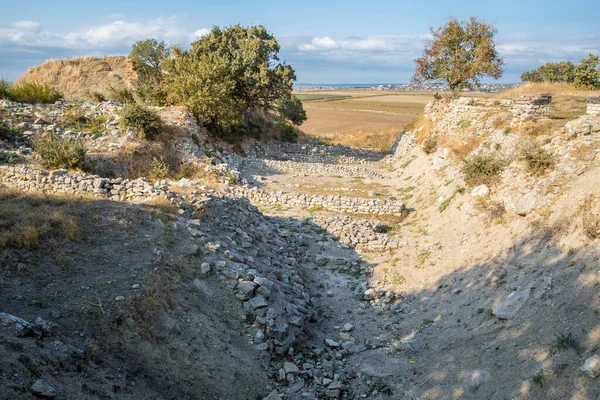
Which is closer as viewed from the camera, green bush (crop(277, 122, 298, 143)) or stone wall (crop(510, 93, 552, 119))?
stone wall (crop(510, 93, 552, 119))

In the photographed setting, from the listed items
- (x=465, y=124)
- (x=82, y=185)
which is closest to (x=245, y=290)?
(x=82, y=185)

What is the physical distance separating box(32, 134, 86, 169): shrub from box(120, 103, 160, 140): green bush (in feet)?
13.4

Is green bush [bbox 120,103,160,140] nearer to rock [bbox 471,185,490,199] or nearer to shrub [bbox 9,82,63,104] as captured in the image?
shrub [bbox 9,82,63,104]

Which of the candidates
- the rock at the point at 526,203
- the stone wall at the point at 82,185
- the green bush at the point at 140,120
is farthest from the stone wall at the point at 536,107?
the green bush at the point at 140,120

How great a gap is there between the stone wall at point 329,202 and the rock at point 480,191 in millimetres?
3445

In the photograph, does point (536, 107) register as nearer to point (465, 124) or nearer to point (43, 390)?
point (465, 124)

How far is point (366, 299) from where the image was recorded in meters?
9.22

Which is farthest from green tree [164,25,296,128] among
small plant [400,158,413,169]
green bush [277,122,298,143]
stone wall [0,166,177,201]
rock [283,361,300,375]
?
rock [283,361,300,375]

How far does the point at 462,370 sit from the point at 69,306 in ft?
19.3

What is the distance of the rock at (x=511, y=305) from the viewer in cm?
650

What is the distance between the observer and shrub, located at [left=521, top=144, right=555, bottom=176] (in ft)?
33.4

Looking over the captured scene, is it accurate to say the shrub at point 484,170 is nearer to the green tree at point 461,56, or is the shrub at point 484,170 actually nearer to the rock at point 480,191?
the rock at point 480,191

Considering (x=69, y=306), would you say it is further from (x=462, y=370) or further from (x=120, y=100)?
(x=120, y=100)

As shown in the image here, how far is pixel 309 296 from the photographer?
8938mm
